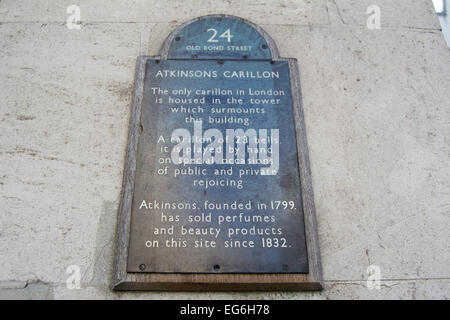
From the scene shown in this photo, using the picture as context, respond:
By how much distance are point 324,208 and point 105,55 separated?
1.81 meters

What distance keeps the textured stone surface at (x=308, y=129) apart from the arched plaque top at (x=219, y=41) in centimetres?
14

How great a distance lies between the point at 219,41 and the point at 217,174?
1.05 m

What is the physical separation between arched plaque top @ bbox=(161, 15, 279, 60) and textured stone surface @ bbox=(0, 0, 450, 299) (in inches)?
5.4

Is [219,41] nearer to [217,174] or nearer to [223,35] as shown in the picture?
[223,35]

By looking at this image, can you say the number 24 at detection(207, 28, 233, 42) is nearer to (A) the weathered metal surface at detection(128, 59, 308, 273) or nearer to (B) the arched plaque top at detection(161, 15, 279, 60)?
(B) the arched plaque top at detection(161, 15, 279, 60)

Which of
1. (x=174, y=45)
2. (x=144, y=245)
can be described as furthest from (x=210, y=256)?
(x=174, y=45)

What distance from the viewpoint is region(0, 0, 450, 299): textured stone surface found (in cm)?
204

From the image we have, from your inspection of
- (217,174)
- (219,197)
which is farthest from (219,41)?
(219,197)

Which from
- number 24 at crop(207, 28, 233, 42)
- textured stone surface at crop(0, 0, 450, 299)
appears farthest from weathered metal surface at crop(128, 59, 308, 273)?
number 24 at crop(207, 28, 233, 42)

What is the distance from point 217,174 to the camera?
2.14 metres

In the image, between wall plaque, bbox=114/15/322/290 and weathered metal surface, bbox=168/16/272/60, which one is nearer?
wall plaque, bbox=114/15/322/290

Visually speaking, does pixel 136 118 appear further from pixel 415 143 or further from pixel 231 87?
pixel 415 143

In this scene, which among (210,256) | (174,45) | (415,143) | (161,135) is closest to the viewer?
(210,256)

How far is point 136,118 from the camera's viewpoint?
233 centimetres
